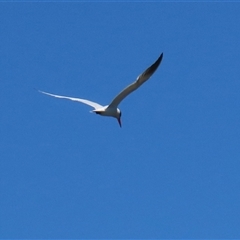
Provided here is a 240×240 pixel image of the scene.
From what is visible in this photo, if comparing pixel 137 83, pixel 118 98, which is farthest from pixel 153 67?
pixel 118 98

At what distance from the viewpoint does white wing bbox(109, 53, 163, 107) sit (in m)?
27.2

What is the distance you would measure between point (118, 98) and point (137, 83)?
1393mm

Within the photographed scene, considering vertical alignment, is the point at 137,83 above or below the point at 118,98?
below

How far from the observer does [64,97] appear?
31875mm

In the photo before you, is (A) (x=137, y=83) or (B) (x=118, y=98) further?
(B) (x=118, y=98)

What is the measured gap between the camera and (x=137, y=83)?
91.5ft

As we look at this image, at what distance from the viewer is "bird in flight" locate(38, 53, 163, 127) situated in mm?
27312

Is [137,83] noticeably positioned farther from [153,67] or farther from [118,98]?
[118,98]

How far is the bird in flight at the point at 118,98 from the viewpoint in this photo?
27312mm

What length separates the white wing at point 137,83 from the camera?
89.4ft

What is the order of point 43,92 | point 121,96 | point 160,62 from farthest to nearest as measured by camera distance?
point 43,92
point 121,96
point 160,62

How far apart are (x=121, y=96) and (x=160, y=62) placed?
2208 mm

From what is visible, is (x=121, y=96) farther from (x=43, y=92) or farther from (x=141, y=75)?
(x=43, y=92)

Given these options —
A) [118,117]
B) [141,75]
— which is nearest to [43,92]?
[118,117]
